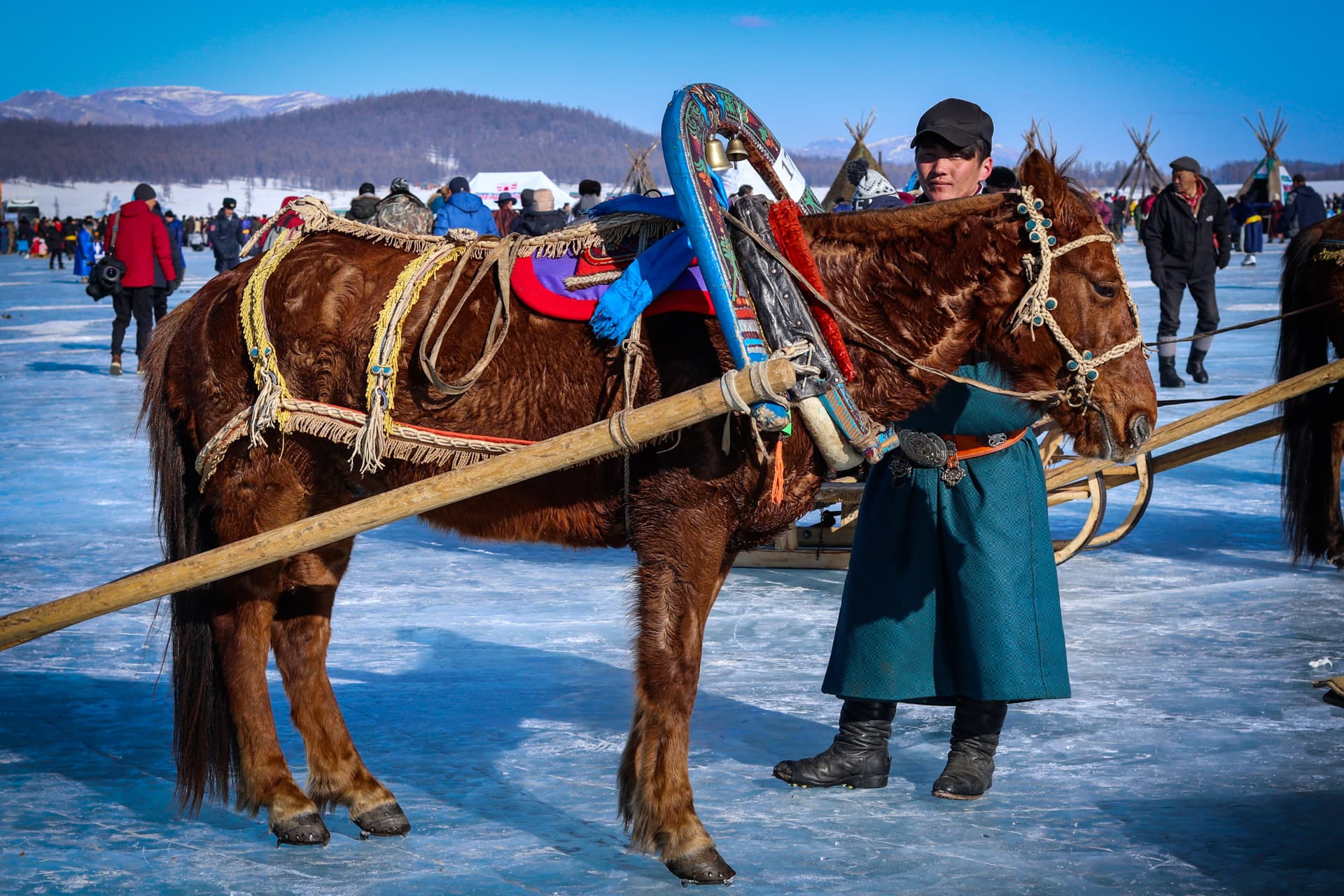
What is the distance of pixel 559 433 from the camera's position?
3.17m

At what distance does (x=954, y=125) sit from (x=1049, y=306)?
645 millimetres

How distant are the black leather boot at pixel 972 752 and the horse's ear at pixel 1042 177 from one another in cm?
138

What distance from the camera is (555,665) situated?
483 centimetres

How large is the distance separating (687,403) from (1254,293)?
20.6m

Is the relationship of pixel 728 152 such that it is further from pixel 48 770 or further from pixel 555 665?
pixel 48 770

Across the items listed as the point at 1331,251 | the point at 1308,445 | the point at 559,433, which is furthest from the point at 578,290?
the point at 1331,251

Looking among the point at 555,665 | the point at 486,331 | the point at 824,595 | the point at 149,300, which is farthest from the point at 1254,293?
the point at 486,331

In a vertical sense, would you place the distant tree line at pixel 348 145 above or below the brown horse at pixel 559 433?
above

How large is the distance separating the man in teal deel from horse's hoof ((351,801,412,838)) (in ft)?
3.55

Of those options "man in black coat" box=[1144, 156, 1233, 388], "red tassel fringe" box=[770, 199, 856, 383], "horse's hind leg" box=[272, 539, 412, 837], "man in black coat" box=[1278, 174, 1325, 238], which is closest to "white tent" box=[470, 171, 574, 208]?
"man in black coat" box=[1278, 174, 1325, 238]

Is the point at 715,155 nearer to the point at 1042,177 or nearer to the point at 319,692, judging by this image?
the point at 1042,177

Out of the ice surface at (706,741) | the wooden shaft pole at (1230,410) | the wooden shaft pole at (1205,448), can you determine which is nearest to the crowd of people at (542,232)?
the wooden shaft pole at (1205,448)

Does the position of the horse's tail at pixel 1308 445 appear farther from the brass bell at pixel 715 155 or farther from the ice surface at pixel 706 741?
the brass bell at pixel 715 155

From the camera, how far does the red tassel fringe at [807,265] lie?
2.98 metres
